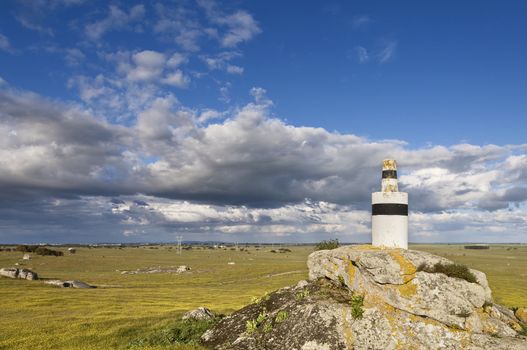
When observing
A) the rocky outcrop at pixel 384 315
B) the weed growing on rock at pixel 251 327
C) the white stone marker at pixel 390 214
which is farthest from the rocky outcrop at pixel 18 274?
the white stone marker at pixel 390 214

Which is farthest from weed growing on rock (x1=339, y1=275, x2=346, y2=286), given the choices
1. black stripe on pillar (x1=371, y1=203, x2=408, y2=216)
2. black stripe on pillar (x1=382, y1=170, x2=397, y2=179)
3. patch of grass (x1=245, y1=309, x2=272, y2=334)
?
black stripe on pillar (x1=382, y1=170, x2=397, y2=179)

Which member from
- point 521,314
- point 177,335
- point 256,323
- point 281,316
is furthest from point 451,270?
point 177,335

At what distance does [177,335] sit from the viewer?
2336 centimetres

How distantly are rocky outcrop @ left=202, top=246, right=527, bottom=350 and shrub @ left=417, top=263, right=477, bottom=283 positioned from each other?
20cm

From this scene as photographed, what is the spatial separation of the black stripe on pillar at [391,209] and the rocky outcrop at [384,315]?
2408mm

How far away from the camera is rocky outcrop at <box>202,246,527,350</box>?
727 inches

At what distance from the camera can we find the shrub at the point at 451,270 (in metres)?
20.6

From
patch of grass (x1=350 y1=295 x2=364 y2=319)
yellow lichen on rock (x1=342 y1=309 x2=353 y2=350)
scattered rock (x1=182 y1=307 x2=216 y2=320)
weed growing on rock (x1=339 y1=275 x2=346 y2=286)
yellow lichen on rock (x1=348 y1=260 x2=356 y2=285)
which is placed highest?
yellow lichen on rock (x1=348 y1=260 x2=356 y2=285)

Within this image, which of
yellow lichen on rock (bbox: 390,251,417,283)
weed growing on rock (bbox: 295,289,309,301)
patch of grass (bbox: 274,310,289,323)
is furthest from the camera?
weed growing on rock (bbox: 295,289,309,301)

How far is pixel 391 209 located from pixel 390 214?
284 millimetres

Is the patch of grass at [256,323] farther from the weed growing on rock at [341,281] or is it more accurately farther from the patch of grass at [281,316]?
the weed growing on rock at [341,281]

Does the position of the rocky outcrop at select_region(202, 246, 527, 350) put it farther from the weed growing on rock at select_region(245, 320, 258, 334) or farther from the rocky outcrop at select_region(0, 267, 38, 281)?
the rocky outcrop at select_region(0, 267, 38, 281)

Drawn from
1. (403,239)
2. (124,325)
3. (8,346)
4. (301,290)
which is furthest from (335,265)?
(8,346)

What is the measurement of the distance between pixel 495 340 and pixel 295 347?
27.9 feet
